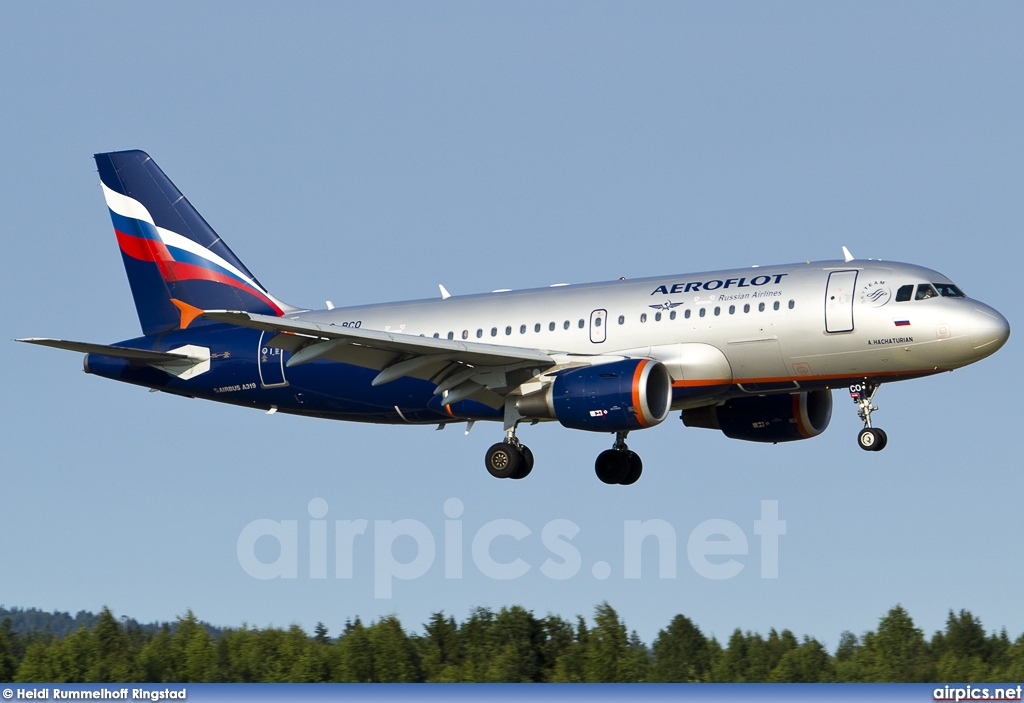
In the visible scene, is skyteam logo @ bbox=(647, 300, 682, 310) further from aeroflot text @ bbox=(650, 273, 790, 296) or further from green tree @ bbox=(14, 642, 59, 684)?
green tree @ bbox=(14, 642, 59, 684)

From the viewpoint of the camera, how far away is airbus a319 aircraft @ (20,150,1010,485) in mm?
41344

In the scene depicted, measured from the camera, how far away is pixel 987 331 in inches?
1604

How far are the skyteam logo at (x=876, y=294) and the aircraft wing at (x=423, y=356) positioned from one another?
8534 mm

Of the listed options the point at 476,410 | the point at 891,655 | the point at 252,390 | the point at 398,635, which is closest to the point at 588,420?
the point at 476,410

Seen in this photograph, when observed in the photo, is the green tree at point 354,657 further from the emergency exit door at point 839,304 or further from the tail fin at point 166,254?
the emergency exit door at point 839,304

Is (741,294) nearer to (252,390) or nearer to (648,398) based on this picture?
(648,398)

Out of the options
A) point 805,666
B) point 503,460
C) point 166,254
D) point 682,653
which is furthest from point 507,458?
point 682,653

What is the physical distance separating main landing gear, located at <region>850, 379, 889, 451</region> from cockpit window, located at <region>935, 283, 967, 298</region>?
3.00 m

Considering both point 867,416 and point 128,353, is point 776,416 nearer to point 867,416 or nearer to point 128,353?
point 867,416

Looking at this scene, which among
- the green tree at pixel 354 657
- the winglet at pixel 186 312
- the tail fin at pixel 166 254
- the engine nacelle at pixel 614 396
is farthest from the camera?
the green tree at pixel 354 657

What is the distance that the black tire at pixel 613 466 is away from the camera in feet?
159

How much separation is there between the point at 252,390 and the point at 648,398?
43.1 feet

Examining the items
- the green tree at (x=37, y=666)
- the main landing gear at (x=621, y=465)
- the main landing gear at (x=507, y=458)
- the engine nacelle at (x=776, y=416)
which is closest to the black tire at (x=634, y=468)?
the main landing gear at (x=621, y=465)

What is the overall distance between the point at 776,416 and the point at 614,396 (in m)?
7.52
